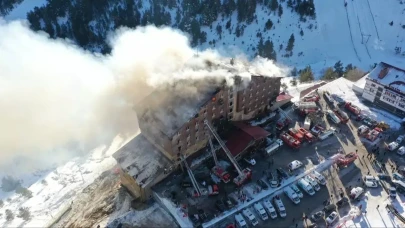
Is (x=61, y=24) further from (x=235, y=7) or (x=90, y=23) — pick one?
(x=235, y=7)

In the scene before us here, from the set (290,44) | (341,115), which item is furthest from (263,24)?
(341,115)

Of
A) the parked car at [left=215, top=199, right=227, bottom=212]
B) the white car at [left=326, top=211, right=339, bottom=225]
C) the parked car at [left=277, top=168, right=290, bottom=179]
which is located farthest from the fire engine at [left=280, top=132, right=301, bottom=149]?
the parked car at [left=215, top=199, right=227, bottom=212]

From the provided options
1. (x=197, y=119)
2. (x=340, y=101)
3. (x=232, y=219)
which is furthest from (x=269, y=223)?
(x=340, y=101)

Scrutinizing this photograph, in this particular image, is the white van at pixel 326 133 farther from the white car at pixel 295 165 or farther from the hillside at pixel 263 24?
the hillside at pixel 263 24

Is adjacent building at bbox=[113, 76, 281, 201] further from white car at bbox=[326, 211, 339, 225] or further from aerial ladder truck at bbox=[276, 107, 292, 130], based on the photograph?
white car at bbox=[326, 211, 339, 225]

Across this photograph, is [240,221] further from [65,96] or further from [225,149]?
[65,96]

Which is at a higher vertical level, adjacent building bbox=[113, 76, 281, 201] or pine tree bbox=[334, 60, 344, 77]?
adjacent building bbox=[113, 76, 281, 201]
